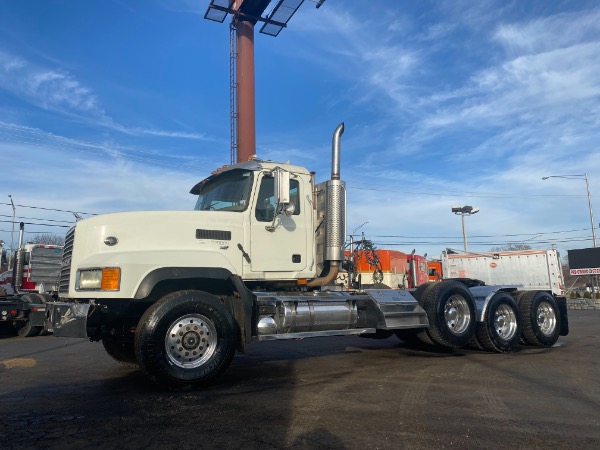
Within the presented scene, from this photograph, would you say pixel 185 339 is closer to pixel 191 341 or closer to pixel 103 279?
pixel 191 341

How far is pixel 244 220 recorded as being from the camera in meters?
7.16

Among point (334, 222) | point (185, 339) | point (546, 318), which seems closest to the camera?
point (185, 339)

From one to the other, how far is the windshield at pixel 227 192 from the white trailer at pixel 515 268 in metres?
8.16

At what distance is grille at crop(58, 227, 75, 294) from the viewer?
6715 mm

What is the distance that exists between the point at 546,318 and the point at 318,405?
7568 mm

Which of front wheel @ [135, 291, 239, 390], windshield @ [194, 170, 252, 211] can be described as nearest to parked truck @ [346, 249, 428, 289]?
windshield @ [194, 170, 252, 211]

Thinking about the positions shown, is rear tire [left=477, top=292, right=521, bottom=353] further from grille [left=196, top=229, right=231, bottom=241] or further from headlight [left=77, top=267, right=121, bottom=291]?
headlight [left=77, top=267, right=121, bottom=291]

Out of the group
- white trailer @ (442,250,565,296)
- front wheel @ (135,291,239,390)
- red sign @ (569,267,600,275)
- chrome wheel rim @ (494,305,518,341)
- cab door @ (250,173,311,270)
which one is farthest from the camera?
red sign @ (569,267,600,275)

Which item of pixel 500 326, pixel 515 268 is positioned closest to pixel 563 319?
pixel 500 326

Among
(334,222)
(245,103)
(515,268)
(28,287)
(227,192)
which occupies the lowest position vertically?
(28,287)

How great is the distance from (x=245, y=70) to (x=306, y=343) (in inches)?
596

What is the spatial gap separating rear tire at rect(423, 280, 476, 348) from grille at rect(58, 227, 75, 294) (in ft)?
19.0

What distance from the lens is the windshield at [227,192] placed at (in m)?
7.31

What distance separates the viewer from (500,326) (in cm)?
991
